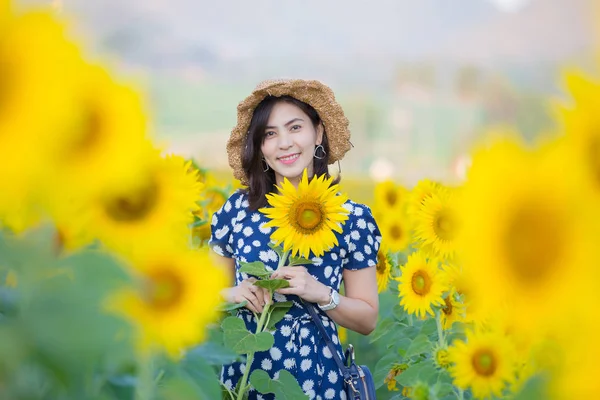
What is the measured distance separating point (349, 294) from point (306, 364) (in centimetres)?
30

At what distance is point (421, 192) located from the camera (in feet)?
8.57

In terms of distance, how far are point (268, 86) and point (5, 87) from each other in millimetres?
1824

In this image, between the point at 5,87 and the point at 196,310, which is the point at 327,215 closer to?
the point at 196,310

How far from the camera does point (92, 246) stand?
635 mm

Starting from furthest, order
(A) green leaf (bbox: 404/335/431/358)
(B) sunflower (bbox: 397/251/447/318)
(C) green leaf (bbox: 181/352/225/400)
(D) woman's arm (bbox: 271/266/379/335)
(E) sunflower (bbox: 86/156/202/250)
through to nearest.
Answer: (B) sunflower (bbox: 397/251/447/318), (A) green leaf (bbox: 404/335/431/358), (D) woman's arm (bbox: 271/266/379/335), (C) green leaf (bbox: 181/352/225/400), (E) sunflower (bbox: 86/156/202/250)

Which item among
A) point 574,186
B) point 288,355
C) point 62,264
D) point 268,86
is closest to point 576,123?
point 574,186

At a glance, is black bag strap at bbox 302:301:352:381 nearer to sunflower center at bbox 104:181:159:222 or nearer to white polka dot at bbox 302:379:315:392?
white polka dot at bbox 302:379:315:392

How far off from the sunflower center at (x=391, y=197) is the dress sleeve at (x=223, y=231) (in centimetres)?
134

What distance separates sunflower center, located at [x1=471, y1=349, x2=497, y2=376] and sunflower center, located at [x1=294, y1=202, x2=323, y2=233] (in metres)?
0.46

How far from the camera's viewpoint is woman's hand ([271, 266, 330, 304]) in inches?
68.1

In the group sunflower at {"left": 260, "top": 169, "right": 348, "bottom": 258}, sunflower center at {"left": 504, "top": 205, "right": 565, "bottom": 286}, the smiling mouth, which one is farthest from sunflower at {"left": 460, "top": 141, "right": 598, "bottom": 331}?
the smiling mouth

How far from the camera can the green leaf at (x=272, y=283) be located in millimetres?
1661

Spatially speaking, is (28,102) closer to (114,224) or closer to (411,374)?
(114,224)

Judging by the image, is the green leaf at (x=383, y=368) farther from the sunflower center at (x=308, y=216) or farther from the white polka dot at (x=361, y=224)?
the sunflower center at (x=308, y=216)
